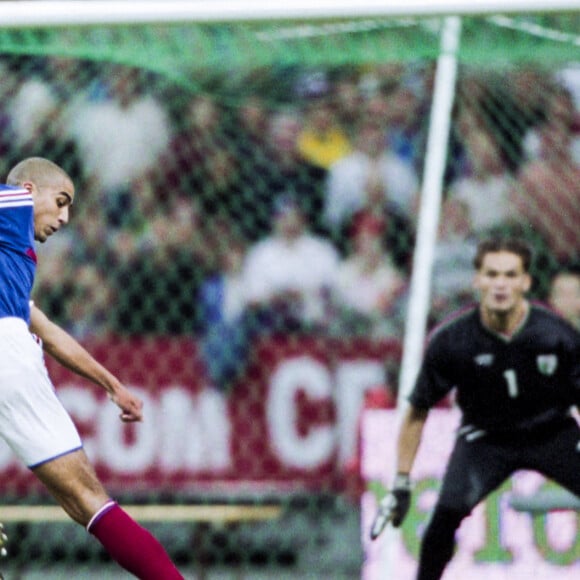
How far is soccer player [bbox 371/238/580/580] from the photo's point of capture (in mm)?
6262

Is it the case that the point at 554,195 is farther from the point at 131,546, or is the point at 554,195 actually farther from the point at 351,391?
the point at 131,546

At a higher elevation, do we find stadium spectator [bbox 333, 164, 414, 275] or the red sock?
stadium spectator [bbox 333, 164, 414, 275]

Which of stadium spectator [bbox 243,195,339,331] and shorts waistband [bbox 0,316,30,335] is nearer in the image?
shorts waistband [bbox 0,316,30,335]

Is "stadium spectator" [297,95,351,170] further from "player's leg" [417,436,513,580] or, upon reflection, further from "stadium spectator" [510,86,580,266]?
"player's leg" [417,436,513,580]

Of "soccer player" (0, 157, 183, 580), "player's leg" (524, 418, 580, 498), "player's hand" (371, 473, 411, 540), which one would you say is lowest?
"player's hand" (371, 473, 411, 540)

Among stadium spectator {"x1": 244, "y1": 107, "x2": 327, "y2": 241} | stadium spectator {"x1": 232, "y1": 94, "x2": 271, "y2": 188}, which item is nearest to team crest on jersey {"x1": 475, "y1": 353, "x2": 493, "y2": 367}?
stadium spectator {"x1": 244, "y1": 107, "x2": 327, "y2": 241}

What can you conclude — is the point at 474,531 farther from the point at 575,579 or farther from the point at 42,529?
the point at 42,529

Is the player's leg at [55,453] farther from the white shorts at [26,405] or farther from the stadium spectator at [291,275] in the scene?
the stadium spectator at [291,275]

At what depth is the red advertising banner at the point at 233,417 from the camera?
813 cm

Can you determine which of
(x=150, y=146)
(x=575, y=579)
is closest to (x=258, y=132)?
(x=150, y=146)

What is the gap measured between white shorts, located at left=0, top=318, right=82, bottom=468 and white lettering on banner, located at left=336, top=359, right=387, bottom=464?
3.48 metres

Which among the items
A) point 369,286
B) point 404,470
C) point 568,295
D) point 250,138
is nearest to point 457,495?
point 404,470

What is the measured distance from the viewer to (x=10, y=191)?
15.9 ft

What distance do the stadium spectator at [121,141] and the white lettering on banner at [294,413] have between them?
4.29ft
